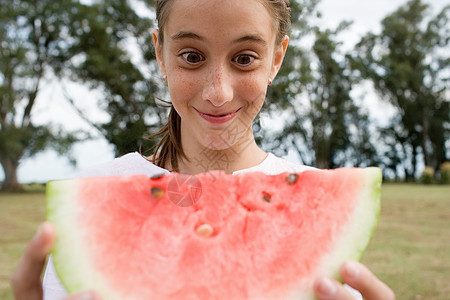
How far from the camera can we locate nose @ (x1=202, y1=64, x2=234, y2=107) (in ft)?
4.22

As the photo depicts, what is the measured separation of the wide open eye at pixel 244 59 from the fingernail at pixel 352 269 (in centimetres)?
75

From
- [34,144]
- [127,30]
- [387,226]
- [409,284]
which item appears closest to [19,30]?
[34,144]

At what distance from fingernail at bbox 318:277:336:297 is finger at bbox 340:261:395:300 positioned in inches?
1.5

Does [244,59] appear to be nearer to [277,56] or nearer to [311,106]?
[277,56]

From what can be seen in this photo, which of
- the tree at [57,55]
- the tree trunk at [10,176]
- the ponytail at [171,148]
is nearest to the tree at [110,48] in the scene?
the tree at [57,55]

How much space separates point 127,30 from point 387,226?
1169 centimetres

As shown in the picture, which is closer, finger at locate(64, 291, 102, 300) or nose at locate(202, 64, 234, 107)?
finger at locate(64, 291, 102, 300)

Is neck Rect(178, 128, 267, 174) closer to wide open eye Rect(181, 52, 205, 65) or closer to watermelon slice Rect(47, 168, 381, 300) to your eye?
wide open eye Rect(181, 52, 205, 65)

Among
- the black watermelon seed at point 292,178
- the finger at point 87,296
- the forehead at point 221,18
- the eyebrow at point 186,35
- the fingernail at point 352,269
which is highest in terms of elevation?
the forehead at point 221,18

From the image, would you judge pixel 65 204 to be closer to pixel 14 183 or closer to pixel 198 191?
pixel 198 191

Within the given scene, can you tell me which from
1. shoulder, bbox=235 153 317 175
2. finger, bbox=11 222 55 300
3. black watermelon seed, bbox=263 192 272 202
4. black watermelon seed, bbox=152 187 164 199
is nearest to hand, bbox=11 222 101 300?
finger, bbox=11 222 55 300

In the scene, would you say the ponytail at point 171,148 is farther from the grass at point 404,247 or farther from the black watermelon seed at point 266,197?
the grass at point 404,247

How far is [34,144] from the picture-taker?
17609 mm

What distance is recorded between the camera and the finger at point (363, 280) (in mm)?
829
